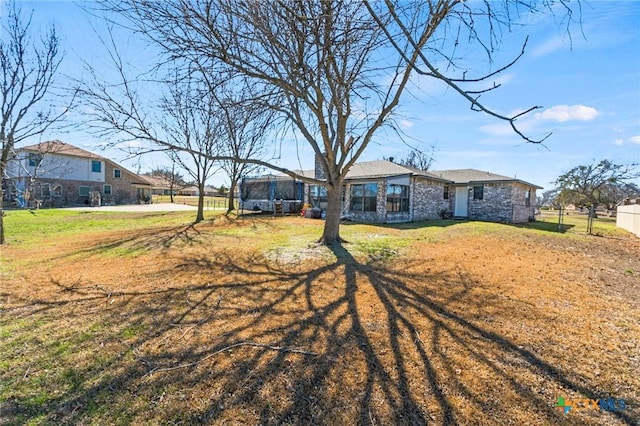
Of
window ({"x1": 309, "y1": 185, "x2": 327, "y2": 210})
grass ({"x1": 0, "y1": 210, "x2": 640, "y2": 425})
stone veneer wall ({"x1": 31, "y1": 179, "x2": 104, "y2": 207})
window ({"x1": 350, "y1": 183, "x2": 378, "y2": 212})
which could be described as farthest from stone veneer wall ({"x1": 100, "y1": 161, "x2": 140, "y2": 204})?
grass ({"x1": 0, "y1": 210, "x2": 640, "y2": 425})

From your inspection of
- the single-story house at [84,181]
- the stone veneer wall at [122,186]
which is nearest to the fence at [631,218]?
the single-story house at [84,181]

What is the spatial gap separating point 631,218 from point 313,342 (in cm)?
2100

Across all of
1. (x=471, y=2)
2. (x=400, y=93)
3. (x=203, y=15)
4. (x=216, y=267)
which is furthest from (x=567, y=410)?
(x=203, y=15)

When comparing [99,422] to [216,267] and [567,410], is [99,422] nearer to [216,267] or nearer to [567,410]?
[567,410]

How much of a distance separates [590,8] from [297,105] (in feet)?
20.8

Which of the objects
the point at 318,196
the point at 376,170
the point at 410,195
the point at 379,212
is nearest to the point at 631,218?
the point at 410,195

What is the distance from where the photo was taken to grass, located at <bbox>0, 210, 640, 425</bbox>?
2.39 metres

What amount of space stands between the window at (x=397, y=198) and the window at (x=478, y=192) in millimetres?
6199

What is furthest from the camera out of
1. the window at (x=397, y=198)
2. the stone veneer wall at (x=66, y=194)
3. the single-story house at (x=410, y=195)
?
the stone veneer wall at (x=66, y=194)

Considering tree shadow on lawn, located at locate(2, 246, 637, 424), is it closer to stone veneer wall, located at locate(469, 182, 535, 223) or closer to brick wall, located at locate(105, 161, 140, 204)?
stone veneer wall, located at locate(469, 182, 535, 223)

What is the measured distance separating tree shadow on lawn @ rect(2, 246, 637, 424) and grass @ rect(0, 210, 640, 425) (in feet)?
0.05

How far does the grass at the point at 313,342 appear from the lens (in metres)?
2.39

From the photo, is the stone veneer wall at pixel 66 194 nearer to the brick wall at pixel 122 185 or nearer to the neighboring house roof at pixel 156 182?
the brick wall at pixel 122 185

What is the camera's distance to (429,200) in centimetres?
1972
